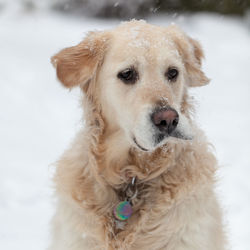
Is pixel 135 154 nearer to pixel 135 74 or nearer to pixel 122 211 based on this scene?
pixel 122 211

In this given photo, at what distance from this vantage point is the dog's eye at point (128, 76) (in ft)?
11.3

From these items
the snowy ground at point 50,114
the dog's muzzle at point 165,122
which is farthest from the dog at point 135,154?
the snowy ground at point 50,114

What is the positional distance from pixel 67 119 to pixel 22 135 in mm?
1219

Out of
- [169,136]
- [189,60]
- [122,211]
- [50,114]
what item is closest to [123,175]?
[122,211]

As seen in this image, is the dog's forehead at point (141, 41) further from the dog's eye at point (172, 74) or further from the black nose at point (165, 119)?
the black nose at point (165, 119)

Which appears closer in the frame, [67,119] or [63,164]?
[63,164]

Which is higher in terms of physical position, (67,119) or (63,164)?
(63,164)

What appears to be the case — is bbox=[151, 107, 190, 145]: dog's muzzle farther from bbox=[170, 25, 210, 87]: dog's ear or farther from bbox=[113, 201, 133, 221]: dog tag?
bbox=[170, 25, 210, 87]: dog's ear

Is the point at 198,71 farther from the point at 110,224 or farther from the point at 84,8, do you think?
the point at 84,8

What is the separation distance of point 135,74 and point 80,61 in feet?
1.33

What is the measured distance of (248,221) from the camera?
5730 millimetres

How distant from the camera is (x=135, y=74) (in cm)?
344

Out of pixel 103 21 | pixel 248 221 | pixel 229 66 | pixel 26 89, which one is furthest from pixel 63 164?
pixel 103 21

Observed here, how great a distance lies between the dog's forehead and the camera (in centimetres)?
342
